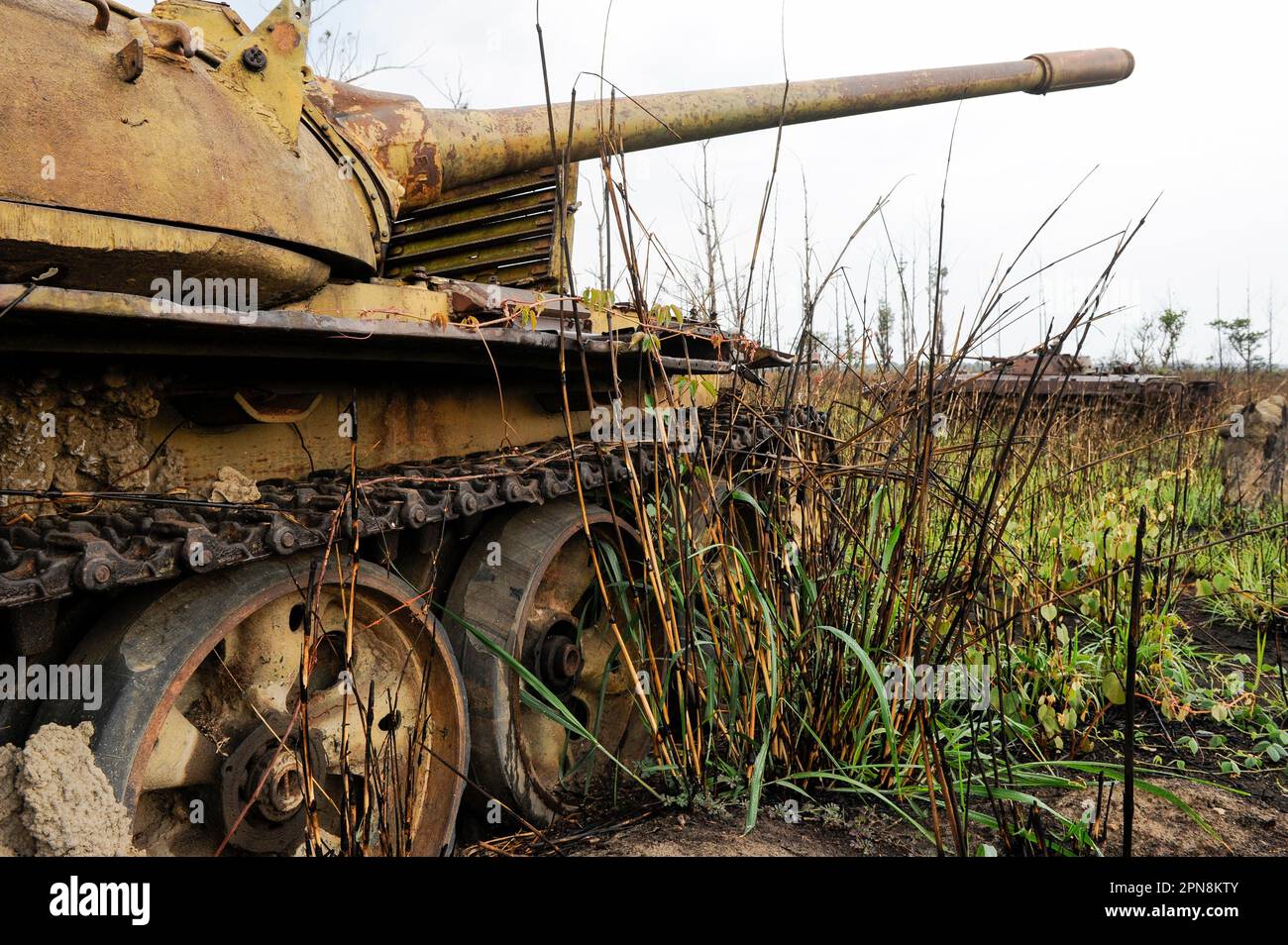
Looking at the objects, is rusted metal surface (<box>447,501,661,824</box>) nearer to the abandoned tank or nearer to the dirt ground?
the abandoned tank

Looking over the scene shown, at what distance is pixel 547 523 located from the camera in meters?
3.48

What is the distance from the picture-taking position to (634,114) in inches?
175

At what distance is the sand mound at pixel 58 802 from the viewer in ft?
6.33

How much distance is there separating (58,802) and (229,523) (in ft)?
2.15

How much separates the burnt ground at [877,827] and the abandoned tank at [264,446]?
280mm

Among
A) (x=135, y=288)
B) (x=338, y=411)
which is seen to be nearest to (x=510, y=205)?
(x=338, y=411)

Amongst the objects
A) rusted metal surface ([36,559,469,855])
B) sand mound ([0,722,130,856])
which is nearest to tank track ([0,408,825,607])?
rusted metal surface ([36,559,469,855])

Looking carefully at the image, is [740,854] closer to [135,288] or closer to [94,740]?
[94,740]

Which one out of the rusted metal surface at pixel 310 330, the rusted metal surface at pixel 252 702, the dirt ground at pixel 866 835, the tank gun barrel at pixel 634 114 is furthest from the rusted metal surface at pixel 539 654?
the tank gun barrel at pixel 634 114

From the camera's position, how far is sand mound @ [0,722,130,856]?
1930 mm

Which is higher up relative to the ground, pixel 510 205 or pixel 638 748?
pixel 510 205

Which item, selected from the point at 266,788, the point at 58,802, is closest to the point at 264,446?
the point at 266,788

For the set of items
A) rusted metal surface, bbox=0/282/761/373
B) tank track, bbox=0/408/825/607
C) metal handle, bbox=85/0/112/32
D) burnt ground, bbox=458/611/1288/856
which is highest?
metal handle, bbox=85/0/112/32

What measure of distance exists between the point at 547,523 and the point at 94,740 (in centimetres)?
172
